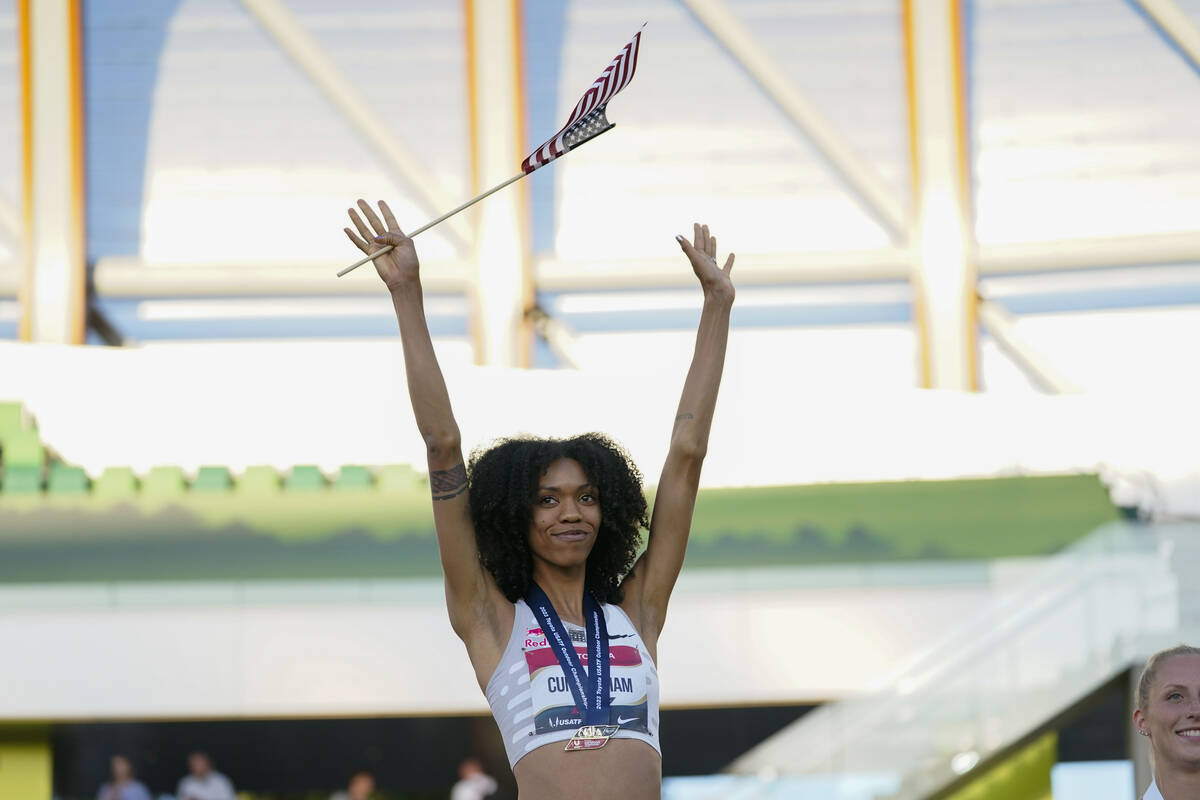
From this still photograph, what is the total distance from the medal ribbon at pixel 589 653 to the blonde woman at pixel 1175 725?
1025 mm

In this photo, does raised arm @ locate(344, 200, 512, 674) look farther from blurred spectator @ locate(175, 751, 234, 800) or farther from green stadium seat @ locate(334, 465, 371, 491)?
blurred spectator @ locate(175, 751, 234, 800)

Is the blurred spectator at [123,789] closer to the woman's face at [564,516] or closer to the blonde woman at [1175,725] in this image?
the woman's face at [564,516]

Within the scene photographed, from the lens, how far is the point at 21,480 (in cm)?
1168

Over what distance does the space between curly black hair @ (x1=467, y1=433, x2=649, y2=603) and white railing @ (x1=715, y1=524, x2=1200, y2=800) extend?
666 cm

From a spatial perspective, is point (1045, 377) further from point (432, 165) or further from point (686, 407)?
point (686, 407)

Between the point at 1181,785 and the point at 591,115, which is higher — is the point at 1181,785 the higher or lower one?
the lower one

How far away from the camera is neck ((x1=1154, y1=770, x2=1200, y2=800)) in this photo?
2.89 metres

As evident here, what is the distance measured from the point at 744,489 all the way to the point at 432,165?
6160mm

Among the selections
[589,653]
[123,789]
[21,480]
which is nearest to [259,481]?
[21,480]

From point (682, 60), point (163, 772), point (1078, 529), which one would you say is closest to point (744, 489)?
point (1078, 529)

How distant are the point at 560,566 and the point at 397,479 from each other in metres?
8.85

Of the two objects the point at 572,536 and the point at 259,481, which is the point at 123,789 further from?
the point at 572,536

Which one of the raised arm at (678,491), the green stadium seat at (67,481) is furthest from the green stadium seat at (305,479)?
the raised arm at (678,491)

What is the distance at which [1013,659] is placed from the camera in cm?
1005
